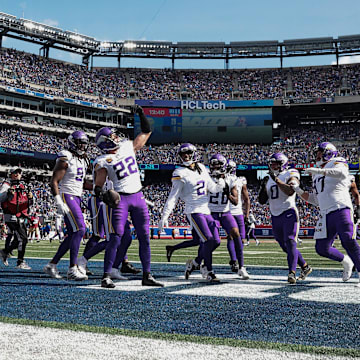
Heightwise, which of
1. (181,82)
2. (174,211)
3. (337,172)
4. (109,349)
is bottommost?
(109,349)

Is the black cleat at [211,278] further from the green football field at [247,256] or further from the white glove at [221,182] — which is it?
the green football field at [247,256]

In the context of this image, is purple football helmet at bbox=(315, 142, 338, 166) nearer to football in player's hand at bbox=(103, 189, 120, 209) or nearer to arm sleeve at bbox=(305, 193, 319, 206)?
arm sleeve at bbox=(305, 193, 319, 206)

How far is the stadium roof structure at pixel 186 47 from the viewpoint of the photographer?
2010 inches

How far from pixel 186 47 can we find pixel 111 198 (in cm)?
5180

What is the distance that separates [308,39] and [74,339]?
55.4 meters

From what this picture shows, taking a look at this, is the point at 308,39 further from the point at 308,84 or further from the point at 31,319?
the point at 31,319

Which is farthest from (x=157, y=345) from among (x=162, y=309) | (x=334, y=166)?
(x=334, y=166)

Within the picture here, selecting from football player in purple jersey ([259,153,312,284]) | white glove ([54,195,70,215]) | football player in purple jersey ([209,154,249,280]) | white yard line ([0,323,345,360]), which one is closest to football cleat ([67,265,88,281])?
white glove ([54,195,70,215])

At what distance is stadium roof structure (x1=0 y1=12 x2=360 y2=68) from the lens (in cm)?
5106

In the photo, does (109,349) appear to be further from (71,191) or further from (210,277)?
(71,191)

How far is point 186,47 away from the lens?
54719mm

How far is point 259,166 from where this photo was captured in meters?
44.2

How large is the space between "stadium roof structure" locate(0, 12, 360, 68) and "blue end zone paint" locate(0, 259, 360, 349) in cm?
4930

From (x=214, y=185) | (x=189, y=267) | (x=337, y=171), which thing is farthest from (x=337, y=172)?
(x=189, y=267)
